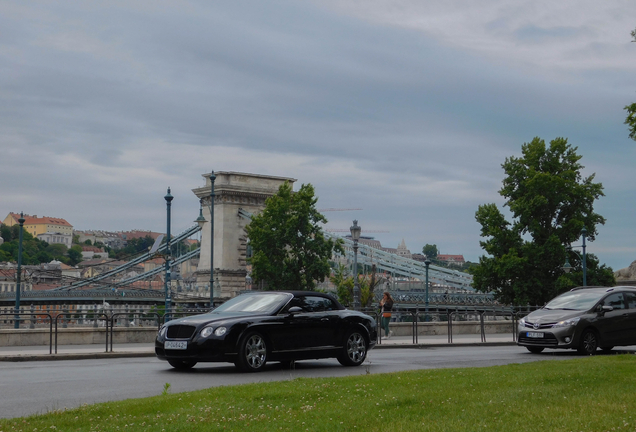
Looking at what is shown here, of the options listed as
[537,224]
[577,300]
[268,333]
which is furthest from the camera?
[537,224]

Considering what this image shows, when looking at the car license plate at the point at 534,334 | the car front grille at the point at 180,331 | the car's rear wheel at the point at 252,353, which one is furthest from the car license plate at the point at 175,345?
the car license plate at the point at 534,334

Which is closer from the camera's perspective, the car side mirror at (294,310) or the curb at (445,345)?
the car side mirror at (294,310)

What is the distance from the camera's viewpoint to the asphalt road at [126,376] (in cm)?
985

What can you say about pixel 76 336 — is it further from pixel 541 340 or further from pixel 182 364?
pixel 541 340

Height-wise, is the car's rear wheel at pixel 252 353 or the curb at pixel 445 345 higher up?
the car's rear wheel at pixel 252 353

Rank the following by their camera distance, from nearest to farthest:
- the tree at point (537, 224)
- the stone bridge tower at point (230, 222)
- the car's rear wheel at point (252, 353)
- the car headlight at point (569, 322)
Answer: the car's rear wheel at point (252, 353) → the car headlight at point (569, 322) → the tree at point (537, 224) → the stone bridge tower at point (230, 222)

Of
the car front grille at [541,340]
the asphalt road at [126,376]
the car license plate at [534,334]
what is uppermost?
the car license plate at [534,334]

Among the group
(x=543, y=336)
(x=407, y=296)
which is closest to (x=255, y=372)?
(x=543, y=336)

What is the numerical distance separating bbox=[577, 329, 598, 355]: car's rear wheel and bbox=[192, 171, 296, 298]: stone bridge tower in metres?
46.7

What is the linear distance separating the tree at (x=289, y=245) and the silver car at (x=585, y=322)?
39.1 m

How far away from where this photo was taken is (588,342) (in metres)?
18.1

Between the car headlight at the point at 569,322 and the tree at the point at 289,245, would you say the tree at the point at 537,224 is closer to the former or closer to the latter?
the tree at the point at 289,245

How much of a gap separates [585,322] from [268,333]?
25.6 feet

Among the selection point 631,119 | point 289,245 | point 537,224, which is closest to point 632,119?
point 631,119
